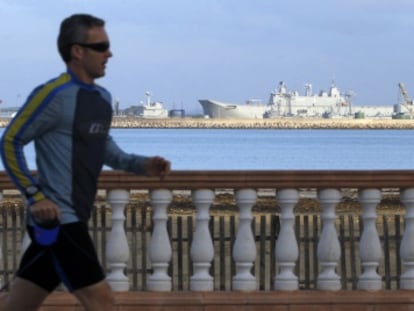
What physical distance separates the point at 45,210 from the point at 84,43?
713 millimetres

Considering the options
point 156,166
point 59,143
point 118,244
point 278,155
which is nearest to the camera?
point 59,143

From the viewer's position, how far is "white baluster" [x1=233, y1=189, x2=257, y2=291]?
315 inches

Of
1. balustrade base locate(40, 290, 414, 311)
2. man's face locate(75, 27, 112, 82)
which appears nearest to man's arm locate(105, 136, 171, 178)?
man's face locate(75, 27, 112, 82)

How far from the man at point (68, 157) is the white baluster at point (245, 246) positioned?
2418 millimetres

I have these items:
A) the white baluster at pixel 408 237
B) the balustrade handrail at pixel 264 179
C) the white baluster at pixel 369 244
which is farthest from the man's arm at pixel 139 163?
the white baluster at pixel 408 237

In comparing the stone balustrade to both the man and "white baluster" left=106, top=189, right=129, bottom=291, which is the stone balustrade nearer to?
"white baluster" left=106, top=189, right=129, bottom=291

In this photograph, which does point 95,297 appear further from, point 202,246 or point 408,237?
point 408,237

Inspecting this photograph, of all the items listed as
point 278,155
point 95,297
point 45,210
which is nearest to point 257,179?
point 95,297

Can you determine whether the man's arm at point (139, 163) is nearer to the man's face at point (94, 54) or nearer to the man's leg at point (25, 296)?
the man's face at point (94, 54)

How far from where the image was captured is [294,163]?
243 ft

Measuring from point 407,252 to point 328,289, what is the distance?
0.52 m

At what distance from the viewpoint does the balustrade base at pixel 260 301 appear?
26.3ft

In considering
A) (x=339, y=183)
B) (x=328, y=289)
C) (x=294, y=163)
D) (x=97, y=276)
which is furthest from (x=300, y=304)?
(x=294, y=163)

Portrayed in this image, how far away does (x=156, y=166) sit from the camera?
5930mm
